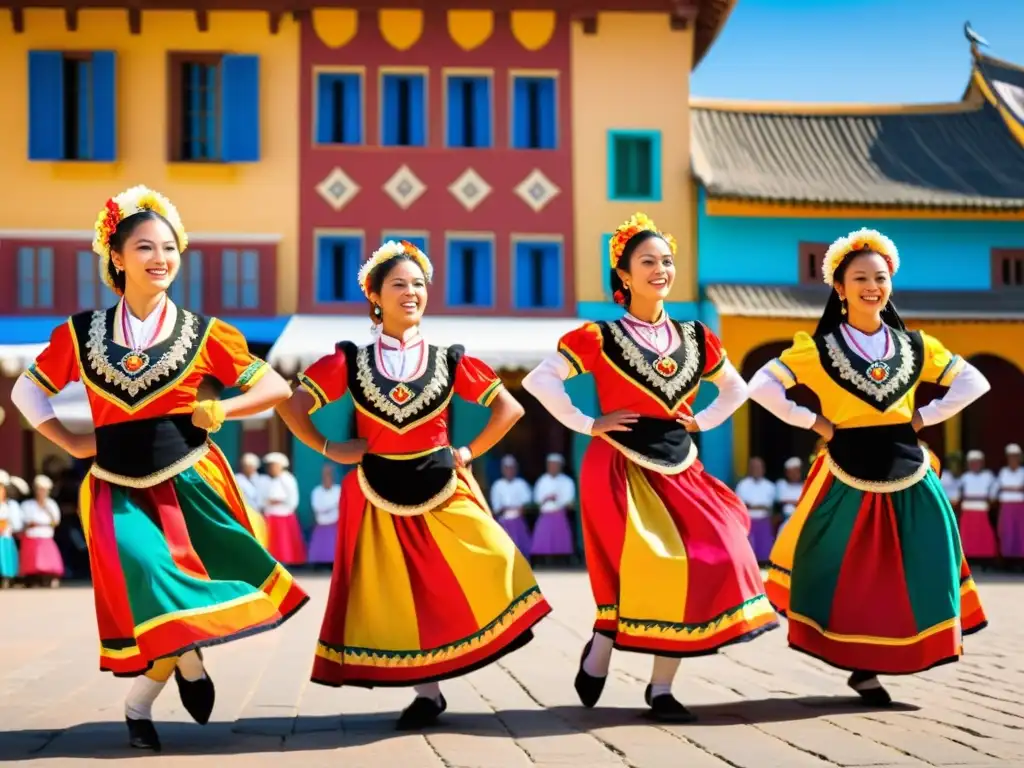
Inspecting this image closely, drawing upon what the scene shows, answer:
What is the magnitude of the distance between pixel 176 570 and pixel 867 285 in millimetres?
3175

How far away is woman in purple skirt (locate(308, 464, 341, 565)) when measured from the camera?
19344mm

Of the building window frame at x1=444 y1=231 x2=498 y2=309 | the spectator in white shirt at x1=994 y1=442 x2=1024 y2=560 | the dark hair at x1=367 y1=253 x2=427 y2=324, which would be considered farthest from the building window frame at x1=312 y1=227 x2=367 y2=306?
the dark hair at x1=367 y1=253 x2=427 y2=324

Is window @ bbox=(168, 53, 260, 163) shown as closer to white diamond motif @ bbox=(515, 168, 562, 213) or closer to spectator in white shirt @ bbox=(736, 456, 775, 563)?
white diamond motif @ bbox=(515, 168, 562, 213)

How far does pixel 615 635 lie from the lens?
6246 millimetres

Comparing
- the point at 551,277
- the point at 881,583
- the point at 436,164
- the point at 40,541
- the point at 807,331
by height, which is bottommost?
the point at 40,541

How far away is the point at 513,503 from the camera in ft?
65.5

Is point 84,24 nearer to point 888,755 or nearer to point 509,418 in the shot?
point 509,418

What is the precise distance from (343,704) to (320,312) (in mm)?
14783

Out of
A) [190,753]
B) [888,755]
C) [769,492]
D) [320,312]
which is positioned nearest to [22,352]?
[320,312]

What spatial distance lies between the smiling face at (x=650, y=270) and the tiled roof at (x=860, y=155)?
49.0 ft

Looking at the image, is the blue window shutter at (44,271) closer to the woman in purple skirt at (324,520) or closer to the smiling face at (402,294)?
the woman in purple skirt at (324,520)

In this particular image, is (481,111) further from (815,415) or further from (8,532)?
(815,415)

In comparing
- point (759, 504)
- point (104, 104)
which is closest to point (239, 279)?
point (104, 104)

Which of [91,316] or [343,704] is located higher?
[91,316]
